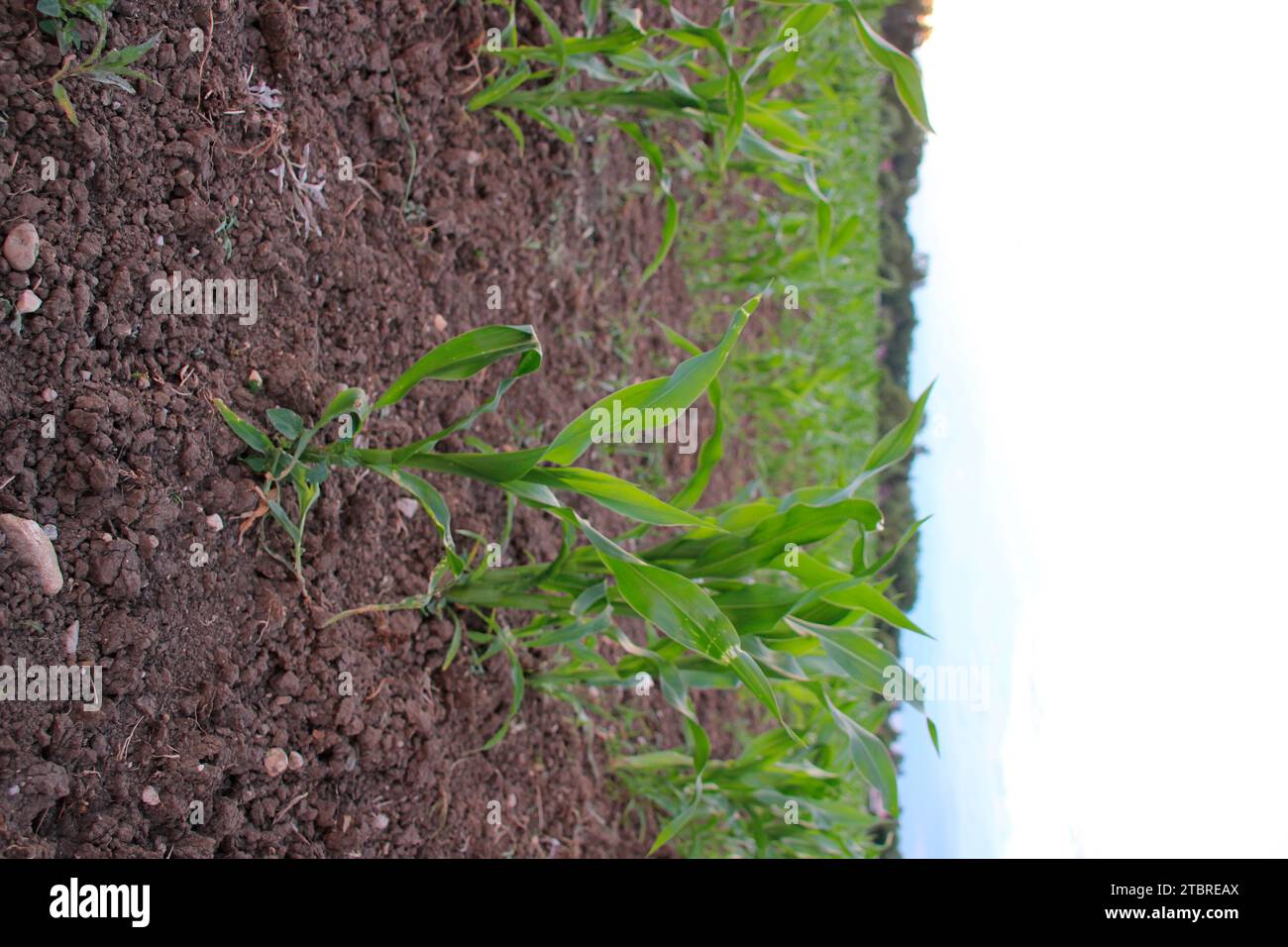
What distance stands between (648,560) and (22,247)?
854 millimetres

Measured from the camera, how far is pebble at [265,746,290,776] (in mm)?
1110

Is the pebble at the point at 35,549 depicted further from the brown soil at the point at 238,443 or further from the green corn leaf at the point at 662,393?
the green corn leaf at the point at 662,393

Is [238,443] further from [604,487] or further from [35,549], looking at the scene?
[604,487]

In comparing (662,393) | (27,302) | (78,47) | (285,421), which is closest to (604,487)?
(662,393)

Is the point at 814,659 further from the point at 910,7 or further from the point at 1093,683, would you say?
the point at 910,7

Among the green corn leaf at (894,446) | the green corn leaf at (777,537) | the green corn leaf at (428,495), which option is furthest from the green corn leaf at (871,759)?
the green corn leaf at (428,495)

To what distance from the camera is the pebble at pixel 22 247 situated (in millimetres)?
905

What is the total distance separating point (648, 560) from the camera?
1.36 meters

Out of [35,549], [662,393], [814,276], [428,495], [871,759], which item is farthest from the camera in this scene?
[814,276]

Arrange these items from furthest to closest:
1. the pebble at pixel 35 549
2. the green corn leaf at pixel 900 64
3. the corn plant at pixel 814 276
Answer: the corn plant at pixel 814 276 < the green corn leaf at pixel 900 64 < the pebble at pixel 35 549

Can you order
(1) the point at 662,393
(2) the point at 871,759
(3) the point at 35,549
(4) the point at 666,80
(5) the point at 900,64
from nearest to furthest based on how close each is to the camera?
(3) the point at 35,549 → (1) the point at 662,393 → (2) the point at 871,759 → (5) the point at 900,64 → (4) the point at 666,80

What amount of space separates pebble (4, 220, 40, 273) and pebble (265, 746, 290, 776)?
609mm

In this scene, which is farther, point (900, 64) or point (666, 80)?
point (666, 80)
